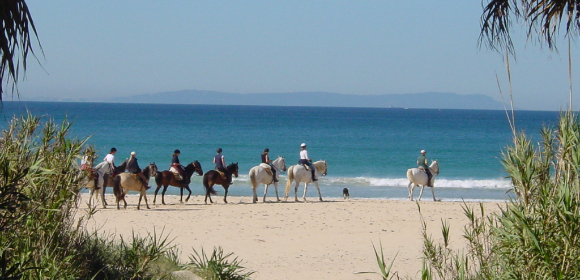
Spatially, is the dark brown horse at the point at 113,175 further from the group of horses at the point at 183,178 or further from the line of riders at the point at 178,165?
the line of riders at the point at 178,165

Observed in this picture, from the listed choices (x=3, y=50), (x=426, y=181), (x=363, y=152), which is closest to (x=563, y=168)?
(x=3, y=50)

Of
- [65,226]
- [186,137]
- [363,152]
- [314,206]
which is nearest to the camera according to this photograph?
[65,226]

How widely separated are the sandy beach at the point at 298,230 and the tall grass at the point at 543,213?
5.06 metres

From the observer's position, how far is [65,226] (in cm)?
619

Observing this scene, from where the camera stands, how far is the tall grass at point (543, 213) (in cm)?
483

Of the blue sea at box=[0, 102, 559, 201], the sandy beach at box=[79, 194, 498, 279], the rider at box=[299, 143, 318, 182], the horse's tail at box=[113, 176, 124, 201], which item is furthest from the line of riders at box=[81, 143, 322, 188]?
the blue sea at box=[0, 102, 559, 201]

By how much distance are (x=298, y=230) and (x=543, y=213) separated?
10392mm

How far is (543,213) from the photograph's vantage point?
16.3ft

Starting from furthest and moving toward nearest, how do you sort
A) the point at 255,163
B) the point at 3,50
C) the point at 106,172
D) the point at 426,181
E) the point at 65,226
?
the point at 255,163, the point at 426,181, the point at 106,172, the point at 65,226, the point at 3,50

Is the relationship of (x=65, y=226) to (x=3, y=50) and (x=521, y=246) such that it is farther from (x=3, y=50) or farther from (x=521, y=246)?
(x=521, y=246)

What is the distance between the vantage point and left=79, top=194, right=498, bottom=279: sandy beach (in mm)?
11492

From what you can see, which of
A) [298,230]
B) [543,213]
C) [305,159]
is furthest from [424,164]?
[543,213]

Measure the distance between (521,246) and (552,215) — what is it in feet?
1.17

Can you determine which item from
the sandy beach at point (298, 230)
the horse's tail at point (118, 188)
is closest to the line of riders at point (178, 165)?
the horse's tail at point (118, 188)
